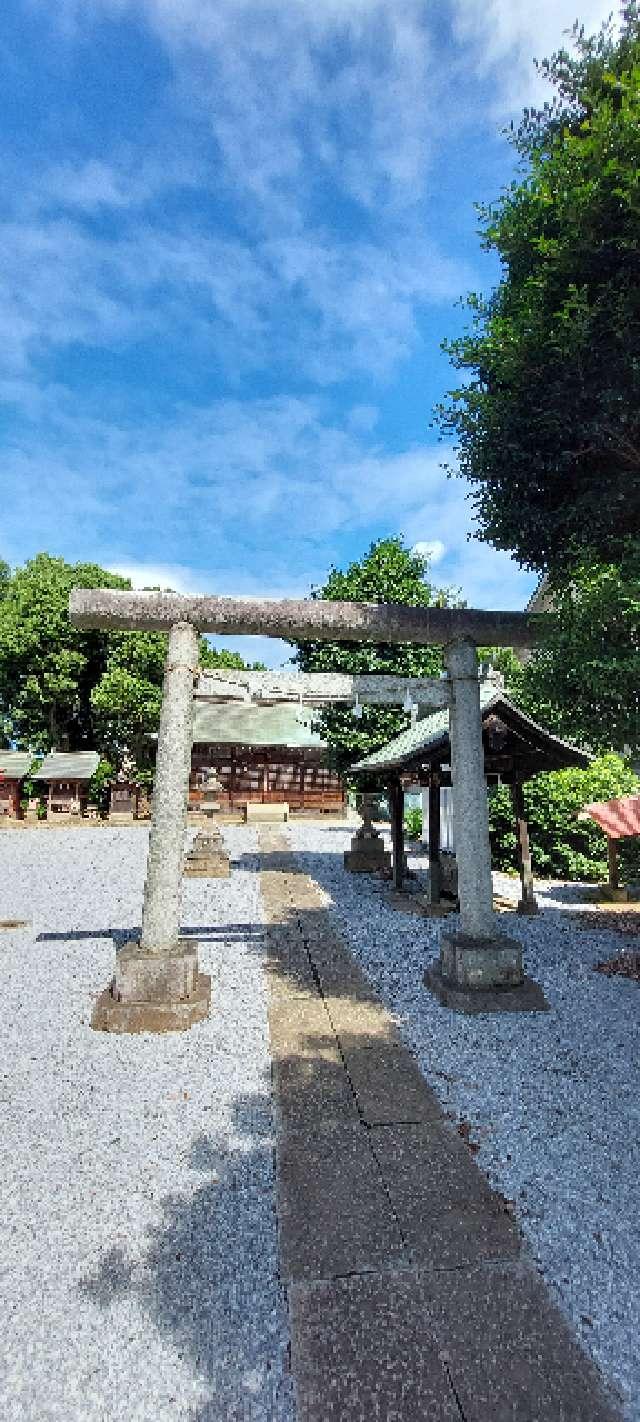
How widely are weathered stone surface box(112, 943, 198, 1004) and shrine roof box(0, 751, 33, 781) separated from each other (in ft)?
103

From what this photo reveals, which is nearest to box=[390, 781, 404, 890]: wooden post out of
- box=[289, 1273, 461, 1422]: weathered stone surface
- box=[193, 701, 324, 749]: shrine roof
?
box=[289, 1273, 461, 1422]: weathered stone surface

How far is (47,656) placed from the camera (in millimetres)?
32500

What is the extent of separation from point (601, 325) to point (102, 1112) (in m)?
7.96

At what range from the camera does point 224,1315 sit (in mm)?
2771

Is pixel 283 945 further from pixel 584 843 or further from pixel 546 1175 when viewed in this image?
pixel 584 843

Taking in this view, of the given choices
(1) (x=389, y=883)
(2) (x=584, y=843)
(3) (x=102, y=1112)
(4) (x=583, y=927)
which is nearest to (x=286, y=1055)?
(3) (x=102, y=1112)

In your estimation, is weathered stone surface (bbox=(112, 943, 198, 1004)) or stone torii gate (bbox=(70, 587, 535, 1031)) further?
stone torii gate (bbox=(70, 587, 535, 1031))

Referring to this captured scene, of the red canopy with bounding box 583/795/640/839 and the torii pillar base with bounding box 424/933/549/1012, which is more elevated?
the red canopy with bounding box 583/795/640/839

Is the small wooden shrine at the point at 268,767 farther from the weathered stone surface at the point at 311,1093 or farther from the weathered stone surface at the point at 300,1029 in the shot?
the weathered stone surface at the point at 311,1093

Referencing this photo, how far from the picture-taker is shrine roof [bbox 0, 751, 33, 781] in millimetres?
34312

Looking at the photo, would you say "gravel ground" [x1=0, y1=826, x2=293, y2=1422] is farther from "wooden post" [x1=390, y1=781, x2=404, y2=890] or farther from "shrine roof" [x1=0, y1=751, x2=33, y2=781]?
"shrine roof" [x1=0, y1=751, x2=33, y2=781]

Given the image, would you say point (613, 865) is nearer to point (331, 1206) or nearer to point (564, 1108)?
point (564, 1108)

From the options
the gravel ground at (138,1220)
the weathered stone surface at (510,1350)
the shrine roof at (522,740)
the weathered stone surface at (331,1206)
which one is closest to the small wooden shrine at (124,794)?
the shrine roof at (522,740)

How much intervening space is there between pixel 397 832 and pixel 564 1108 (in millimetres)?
8970
